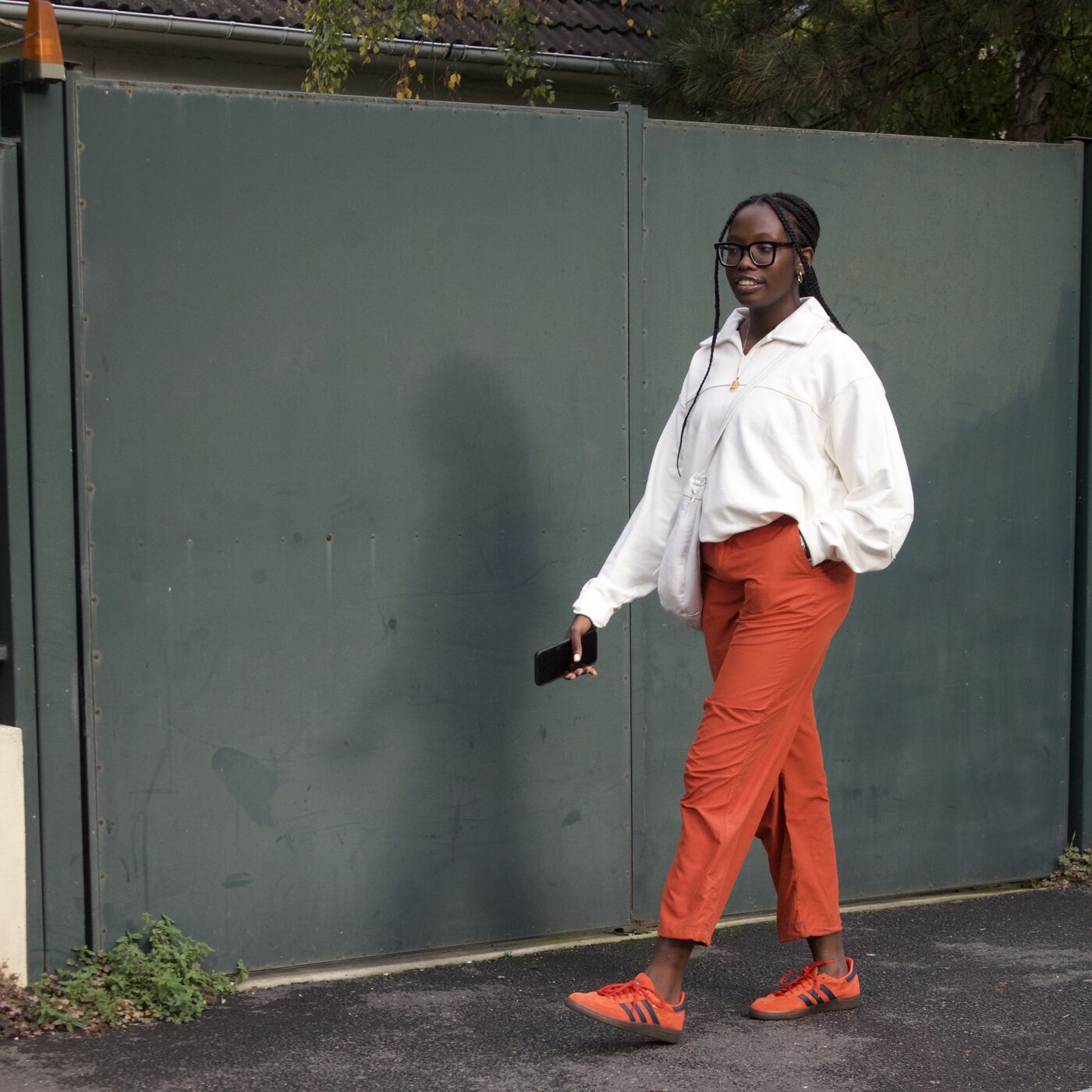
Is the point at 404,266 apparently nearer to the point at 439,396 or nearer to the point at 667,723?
the point at 439,396

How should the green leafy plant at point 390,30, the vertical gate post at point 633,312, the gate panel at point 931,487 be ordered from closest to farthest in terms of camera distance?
the vertical gate post at point 633,312 < the gate panel at point 931,487 < the green leafy plant at point 390,30

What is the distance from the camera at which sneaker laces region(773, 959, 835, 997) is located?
3992mm

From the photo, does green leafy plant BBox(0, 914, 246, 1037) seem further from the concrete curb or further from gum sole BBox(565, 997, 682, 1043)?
gum sole BBox(565, 997, 682, 1043)

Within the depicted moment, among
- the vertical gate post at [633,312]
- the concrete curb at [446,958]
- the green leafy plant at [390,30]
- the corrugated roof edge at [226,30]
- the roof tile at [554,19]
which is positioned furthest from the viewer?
the roof tile at [554,19]

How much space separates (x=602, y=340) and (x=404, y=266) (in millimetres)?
626

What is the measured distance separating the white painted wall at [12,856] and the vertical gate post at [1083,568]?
11.0 ft

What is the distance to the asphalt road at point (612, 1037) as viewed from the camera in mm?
3545

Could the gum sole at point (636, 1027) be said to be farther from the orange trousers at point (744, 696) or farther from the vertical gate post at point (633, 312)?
the vertical gate post at point (633, 312)

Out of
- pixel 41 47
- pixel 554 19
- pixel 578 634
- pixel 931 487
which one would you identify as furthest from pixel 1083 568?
pixel 554 19

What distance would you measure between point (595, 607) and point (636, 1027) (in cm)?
101

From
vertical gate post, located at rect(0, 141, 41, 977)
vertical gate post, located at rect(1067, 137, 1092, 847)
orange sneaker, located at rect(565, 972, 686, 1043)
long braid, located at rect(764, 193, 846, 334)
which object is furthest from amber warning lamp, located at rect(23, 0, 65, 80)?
vertical gate post, located at rect(1067, 137, 1092, 847)

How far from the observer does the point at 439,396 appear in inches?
171

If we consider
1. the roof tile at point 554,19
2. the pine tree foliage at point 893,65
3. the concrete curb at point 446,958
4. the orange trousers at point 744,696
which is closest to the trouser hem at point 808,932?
the orange trousers at point 744,696

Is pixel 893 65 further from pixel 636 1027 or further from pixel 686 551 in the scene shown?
pixel 636 1027
